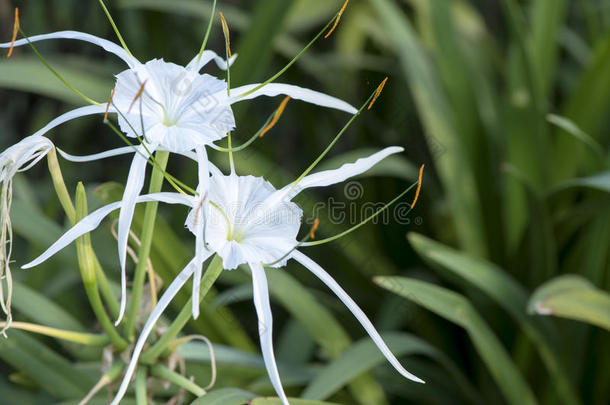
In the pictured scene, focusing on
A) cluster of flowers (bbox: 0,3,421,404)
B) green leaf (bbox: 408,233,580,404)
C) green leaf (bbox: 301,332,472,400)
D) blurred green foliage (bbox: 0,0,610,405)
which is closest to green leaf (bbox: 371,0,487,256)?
blurred green foliage (bbox: 0,0,610,405)

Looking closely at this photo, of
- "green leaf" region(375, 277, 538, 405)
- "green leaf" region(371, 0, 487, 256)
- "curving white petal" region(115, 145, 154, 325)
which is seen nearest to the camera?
"curving white petal" region(115, 145, 154, 325)

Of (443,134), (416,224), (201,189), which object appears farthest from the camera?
(416,224)

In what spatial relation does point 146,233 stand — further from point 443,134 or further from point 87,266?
point 443,134

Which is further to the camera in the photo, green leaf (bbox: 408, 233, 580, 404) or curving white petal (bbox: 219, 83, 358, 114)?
green leaf (bbox: 408, 233, 580, 404)

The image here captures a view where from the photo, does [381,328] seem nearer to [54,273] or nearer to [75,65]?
[54,273]

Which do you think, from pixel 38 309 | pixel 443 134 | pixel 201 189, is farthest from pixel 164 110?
pixel 443 134

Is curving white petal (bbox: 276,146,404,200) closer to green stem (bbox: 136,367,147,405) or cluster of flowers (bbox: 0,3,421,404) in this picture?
cluster of flowers (bbox: 0,3,421,404)

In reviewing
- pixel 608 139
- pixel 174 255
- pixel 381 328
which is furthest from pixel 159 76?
pixel 608 139
